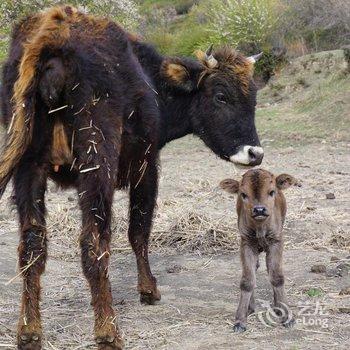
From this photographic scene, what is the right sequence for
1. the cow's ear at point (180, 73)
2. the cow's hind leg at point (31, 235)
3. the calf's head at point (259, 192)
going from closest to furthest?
the cow's hind leg at point (31, 235), the calf's head at point (259, 192), the cow's ear at point (180, 73)

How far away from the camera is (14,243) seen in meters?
8.91

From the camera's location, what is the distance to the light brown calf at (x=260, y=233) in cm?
579

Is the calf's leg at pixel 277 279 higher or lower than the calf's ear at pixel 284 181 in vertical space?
lower

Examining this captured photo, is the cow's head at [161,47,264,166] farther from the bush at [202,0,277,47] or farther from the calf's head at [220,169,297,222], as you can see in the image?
the bush at [202,0,277,47]

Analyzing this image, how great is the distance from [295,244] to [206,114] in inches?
86.9

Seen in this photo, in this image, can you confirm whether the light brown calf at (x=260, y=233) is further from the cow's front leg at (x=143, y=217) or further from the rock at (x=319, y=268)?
the rock at (x=319, y=268)

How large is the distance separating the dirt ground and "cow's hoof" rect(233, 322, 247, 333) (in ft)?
0.20

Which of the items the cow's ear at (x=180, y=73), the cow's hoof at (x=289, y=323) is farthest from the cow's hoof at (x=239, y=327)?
the cow's ear at (x=180, y=73)

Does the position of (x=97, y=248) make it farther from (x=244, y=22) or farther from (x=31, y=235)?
(x=244, y=22)

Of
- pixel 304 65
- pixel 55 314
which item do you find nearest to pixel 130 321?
pixel 55 314

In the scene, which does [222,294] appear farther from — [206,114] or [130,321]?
[206,114]

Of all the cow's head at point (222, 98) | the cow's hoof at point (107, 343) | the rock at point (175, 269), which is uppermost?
the cow's head at point (222, 98)

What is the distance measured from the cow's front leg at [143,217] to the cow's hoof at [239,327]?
3.97 ft

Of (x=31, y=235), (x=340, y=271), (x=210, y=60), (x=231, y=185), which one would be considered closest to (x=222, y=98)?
(x=210, y=60)
